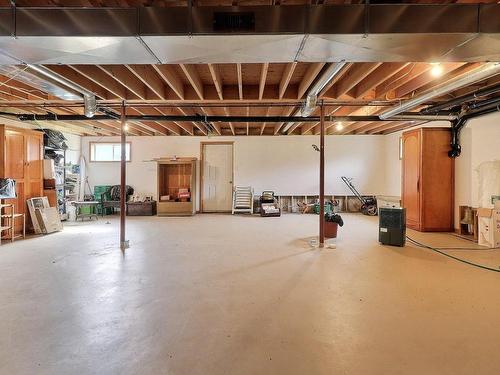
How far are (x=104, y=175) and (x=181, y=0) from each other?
7563 mm

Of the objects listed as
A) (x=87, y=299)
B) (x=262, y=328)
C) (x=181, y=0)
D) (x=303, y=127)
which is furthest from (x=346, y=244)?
(x=303, y=127)

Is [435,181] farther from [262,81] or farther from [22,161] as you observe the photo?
[22,161]

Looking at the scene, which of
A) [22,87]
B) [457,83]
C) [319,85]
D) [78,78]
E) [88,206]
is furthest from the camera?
[88,206]

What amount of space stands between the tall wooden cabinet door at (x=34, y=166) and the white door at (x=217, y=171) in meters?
4.27

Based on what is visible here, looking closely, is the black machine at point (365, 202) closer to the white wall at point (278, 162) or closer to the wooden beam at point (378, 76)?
the white wall at point (278, 162)

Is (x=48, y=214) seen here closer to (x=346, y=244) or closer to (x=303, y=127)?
(x=346, y=244)

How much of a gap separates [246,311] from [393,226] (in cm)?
319

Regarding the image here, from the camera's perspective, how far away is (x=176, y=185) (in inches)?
330

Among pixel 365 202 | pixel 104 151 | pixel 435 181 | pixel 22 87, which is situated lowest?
pixel 365 202

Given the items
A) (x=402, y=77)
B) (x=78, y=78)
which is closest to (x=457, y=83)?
(x=402, y=77)

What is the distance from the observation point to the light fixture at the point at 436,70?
3365 mm

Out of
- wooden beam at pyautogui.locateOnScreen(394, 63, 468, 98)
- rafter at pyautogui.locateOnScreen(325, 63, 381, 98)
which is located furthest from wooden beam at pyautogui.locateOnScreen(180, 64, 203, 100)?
wooden beam at pyautogui.locateOnScreen(394, 63, 468, 98)

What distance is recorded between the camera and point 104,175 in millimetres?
8414

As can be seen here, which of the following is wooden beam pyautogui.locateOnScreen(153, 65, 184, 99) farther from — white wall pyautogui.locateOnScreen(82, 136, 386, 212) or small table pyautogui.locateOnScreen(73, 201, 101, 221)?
small table pyautogui.locateOnScreen(73, 201, 101, 221)
